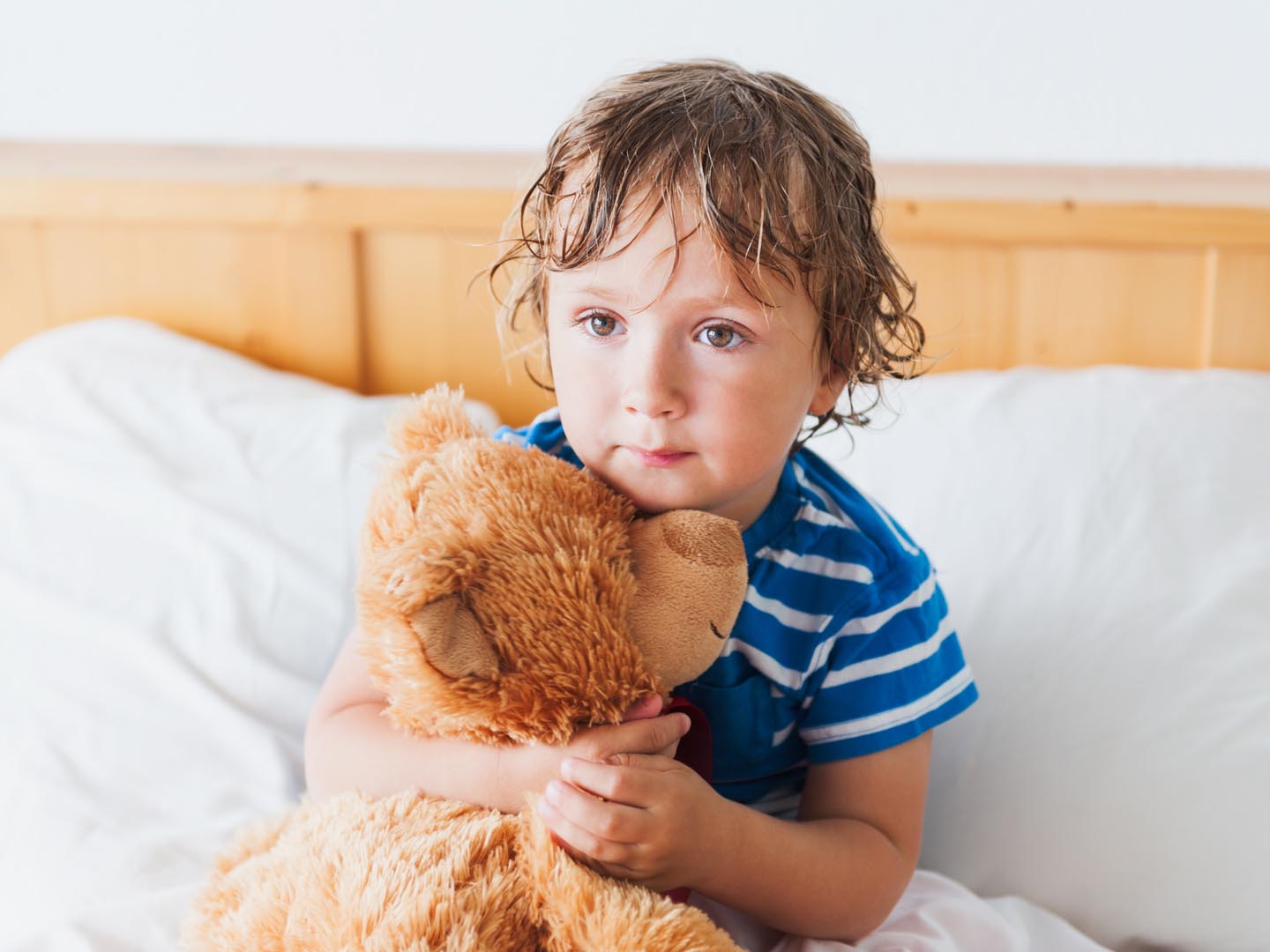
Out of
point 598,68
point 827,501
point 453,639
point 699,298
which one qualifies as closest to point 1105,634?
point 827,501

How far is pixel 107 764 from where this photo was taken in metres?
0.86

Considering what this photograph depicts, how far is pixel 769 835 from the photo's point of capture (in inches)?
25.1

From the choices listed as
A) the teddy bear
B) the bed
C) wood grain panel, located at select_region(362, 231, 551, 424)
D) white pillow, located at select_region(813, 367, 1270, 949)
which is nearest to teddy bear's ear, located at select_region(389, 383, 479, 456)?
the teddy bear

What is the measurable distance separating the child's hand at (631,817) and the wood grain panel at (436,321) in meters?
0.77

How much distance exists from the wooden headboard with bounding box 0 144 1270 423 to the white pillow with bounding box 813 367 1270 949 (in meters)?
0.16

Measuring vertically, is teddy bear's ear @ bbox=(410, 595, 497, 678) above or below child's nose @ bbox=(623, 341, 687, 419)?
below

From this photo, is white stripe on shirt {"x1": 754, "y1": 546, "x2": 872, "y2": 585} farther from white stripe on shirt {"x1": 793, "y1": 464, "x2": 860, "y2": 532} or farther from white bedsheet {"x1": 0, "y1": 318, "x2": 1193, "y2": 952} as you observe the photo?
white bedsheet {"x1": 0, "y1": 318, "x2": 1193, "y2": 952}

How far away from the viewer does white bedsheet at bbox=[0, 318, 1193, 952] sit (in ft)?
2.49

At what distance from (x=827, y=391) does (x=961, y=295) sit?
0.58 metres

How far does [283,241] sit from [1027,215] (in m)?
0.84

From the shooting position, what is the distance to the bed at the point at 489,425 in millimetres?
811

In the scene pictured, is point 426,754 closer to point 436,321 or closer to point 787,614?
point 787,614

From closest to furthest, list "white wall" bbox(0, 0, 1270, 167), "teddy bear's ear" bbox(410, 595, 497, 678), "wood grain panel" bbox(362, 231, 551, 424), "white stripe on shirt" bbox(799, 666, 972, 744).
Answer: "teddy bear's ear" bbox(410, 595, 497, 678), "white stripe on shirt" bbox(799, 666, 972, 744), "white wall" bbox(0, 0, 1270, 167), "wood grain panel" bbox(362, 231, 551, 424)

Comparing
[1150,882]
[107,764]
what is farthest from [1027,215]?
[107,764]
